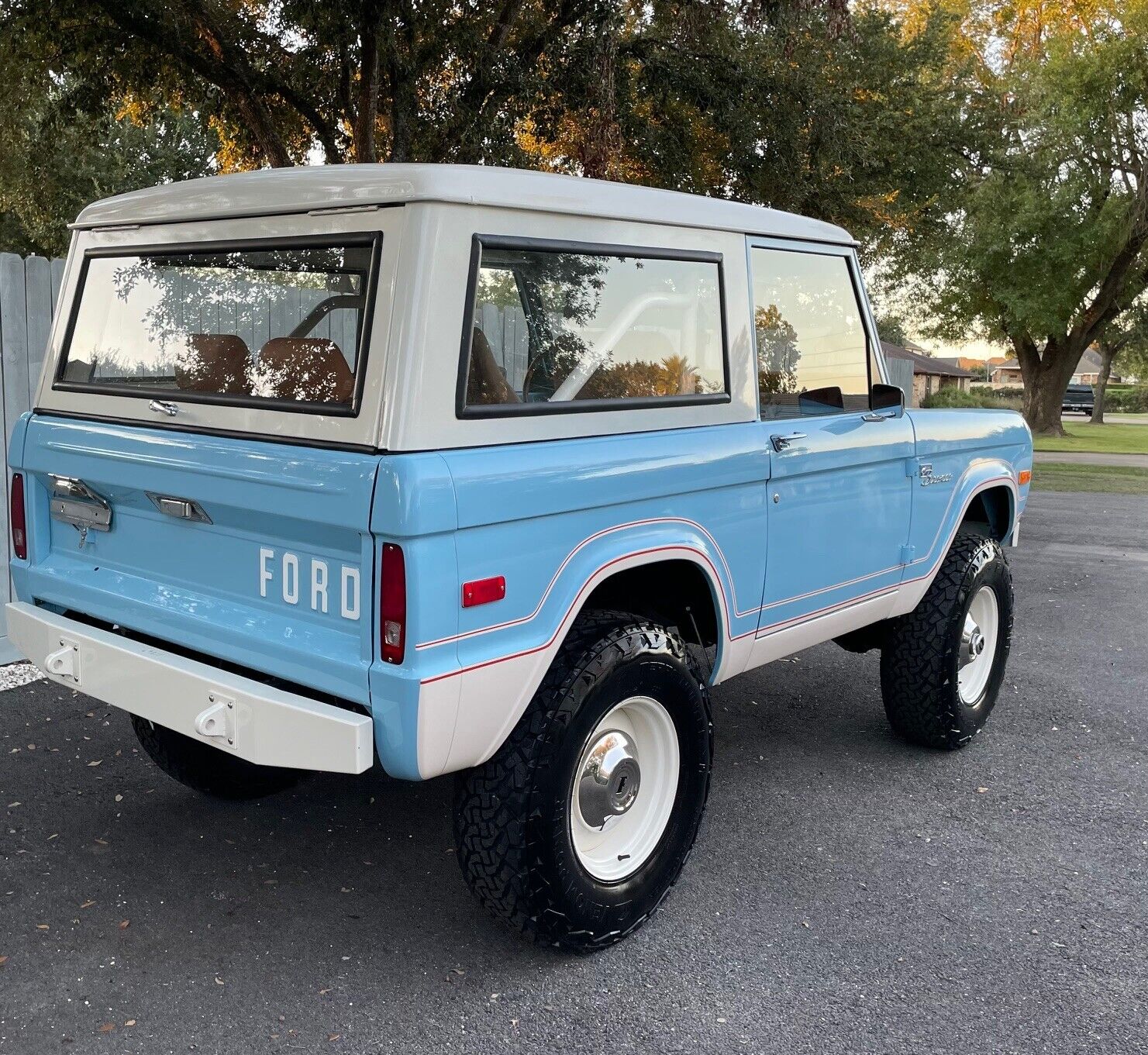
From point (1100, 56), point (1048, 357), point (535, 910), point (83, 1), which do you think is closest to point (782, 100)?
point (83, 1)

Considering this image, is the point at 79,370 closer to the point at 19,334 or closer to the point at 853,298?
the point at 19,334

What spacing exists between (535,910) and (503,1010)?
10.3 inches

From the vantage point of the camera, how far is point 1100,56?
2566 centimetres

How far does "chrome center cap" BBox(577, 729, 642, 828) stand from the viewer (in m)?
3.21

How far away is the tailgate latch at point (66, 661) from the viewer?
328cm

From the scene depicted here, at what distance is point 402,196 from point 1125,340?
167 ft

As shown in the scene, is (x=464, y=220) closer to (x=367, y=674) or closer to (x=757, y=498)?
(x=367, y=674)

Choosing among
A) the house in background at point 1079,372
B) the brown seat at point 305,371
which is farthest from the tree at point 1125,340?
the house in background at point 1079,372

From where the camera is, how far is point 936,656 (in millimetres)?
4609

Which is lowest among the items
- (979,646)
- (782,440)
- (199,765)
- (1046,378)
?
(199,765)

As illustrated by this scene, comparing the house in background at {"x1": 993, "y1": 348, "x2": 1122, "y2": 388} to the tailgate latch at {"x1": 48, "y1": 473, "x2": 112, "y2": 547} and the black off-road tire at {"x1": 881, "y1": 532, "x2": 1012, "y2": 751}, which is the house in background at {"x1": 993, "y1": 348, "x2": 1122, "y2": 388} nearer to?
the black off-road tire at {"x1": 881, "y1": 532, "x2": 1012, "y2": 751}

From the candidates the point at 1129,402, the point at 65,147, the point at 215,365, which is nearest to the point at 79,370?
the point at 215,365

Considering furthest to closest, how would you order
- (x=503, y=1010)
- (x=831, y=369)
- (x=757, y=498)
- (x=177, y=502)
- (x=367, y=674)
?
1. (x=831, y=369)
2. (x=757, y=498)
3. (x=177, y=502)
4. (x=503, y=1010)
5. (x=367, y=674)

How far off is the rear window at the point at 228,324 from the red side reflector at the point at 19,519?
0.36m
